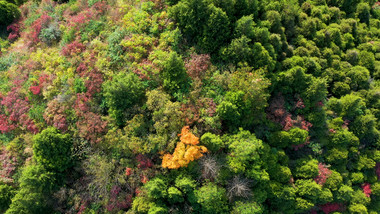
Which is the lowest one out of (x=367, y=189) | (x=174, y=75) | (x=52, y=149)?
(x=367, y=189)

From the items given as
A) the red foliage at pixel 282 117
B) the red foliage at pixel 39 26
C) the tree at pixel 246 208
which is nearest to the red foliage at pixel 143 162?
the tree at pixel 246 208

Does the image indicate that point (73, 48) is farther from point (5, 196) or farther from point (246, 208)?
point (246, 208)

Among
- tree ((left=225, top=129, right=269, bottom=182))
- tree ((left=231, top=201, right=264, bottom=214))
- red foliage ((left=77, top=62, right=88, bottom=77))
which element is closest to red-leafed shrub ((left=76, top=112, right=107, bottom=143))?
red foliage ((left=77, top=62, right=88, bottom=77))

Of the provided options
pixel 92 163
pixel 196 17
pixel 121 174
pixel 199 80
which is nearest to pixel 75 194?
pixel 92 163

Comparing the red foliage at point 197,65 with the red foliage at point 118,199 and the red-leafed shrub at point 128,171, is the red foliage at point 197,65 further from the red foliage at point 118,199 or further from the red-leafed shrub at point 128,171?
the red foliage at point 118,199

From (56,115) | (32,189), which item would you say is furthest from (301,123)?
(32,189)
